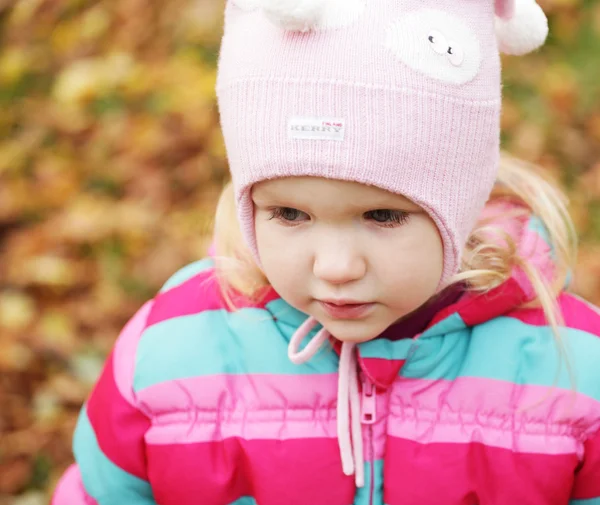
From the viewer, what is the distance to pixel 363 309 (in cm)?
129

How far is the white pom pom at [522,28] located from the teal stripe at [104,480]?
1.00 metres

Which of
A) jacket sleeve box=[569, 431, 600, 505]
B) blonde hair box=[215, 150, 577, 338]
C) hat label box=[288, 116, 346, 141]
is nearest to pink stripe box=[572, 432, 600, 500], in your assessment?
jacket sleeve box=[569, 431, 600, 505]

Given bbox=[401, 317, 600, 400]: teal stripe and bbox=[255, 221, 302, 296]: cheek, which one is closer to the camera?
bbox=[255, 221, 302, 296]: cheek

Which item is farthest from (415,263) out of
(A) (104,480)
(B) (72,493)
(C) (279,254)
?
(B) (72,493)

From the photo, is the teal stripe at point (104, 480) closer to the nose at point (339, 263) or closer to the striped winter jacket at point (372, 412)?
the striped winter jacket at point (372, 412)

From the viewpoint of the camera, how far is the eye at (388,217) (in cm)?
123

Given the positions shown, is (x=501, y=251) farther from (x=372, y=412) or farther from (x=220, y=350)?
(x=220, y=350)

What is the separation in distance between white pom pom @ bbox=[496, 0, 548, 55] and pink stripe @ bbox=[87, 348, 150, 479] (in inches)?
35.6

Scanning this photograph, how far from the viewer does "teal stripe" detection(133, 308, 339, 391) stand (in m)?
1.46

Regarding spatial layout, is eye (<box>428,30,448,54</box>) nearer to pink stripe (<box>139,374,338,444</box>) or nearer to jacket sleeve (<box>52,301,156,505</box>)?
pink stripe (<box>139,374,338,444</box>)

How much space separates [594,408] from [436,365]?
264 millimetres

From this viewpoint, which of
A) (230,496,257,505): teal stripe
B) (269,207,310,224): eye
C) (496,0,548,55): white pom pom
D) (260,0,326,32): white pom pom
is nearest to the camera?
(260,0,326,32): white pom pom

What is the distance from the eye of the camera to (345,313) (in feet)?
4.23

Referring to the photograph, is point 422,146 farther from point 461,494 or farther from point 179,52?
point 179,52
